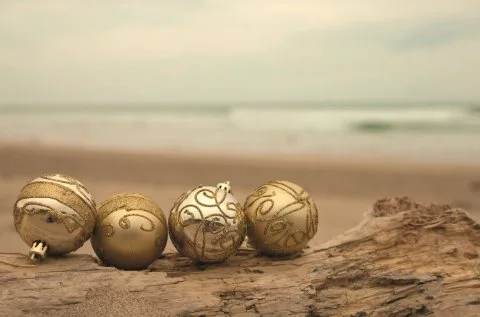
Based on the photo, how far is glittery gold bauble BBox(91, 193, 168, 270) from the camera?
7.81 feet

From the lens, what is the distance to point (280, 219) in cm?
253

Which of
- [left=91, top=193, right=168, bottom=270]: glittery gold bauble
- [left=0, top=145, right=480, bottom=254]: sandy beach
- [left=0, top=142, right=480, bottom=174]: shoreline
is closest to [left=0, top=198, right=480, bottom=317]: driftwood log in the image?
[left=91, top=193, right=168, bottom=270]: glittery gold bauble

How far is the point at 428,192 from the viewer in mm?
7598

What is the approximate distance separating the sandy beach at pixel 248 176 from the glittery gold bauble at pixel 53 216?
3.72 m

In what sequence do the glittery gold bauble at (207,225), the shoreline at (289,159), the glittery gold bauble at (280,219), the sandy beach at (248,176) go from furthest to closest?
the shoreline at (289,159)
the sandy beach at (248,176)
the glittery gold bauble at (280,219)
the glittery gold bauble at (207,225)

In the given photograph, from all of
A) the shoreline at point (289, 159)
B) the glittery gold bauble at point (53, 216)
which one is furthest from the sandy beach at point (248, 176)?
the glittery gold bauble at point (53, 216)

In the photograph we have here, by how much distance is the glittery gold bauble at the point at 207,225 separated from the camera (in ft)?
7.74

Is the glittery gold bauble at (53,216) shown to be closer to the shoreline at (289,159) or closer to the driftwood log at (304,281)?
the driftwood log at (304,281)

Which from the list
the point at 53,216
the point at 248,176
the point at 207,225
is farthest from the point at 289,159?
the point at 53,216

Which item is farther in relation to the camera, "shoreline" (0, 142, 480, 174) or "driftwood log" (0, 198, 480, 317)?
"shoreline" (0, 142, 480, 174)

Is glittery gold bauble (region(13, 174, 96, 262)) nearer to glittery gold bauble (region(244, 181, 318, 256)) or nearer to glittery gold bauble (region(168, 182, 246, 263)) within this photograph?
glittery gold bauble (region(168, 182, 246, 263))

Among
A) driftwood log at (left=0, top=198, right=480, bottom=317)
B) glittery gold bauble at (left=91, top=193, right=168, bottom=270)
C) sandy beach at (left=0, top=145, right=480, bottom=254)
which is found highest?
sandy beach at (left=0, top=145, right=480, bottom=254)

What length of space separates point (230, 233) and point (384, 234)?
916 millimetres

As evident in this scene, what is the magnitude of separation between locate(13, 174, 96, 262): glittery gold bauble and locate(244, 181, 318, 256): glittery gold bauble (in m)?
0.75
